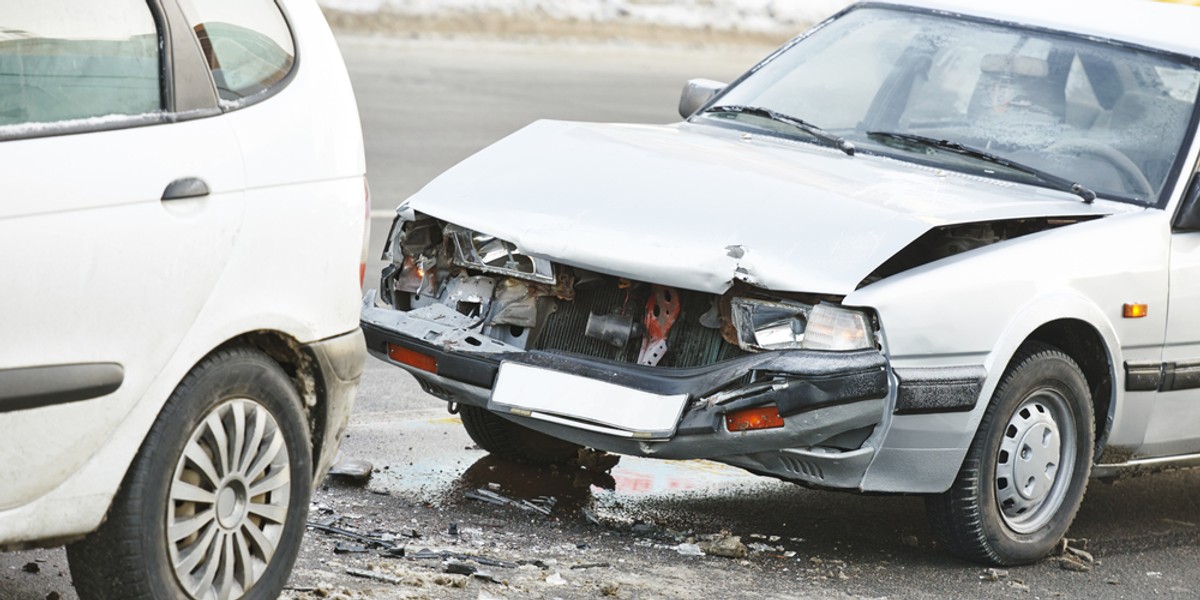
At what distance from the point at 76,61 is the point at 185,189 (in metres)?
0.37

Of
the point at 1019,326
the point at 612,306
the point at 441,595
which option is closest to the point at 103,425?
the point at 441,595

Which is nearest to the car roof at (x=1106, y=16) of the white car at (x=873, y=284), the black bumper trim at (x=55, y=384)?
the white car at (x=873, y=284)

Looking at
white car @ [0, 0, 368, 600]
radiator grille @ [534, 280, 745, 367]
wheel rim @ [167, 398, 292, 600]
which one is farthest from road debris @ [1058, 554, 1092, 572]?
wheel rim @ [167, 398, 292, 600]

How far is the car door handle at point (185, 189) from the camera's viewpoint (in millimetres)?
4191

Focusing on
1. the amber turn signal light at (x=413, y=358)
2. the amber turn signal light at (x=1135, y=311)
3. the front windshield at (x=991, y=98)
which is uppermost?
the front windshield at (x=991, y=98)

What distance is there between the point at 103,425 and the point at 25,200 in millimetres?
528

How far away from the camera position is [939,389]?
5469mm

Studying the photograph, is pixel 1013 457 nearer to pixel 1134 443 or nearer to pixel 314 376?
pixel 1134 443

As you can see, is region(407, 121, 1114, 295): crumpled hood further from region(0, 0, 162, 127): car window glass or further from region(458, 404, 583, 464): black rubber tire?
region(0, 0, 162, 127): car window glass

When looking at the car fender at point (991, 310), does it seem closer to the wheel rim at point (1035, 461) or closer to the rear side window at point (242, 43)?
the wheel rim at point (1035, 461)

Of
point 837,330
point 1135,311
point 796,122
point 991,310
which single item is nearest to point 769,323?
point 837,330

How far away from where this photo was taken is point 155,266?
13.6ft

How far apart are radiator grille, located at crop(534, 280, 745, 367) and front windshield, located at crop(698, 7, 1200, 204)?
4.38ft

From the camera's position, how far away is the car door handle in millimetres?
4191
